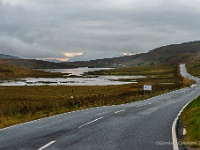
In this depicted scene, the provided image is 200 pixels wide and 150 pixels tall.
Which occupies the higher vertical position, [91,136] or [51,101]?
[91,136]

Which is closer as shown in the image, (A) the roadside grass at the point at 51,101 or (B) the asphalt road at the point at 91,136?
(B) the asphalt road at the point at 91,136

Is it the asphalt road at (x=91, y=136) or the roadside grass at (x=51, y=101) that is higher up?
the asphalt road at (x=91, y=136)

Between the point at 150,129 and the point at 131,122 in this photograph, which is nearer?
the point at 150,129

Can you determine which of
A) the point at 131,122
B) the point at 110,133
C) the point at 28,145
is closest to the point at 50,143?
the point at 28,145

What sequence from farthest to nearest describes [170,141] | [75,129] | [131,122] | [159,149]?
[131,122], [75,129], [170,141], [159,149]

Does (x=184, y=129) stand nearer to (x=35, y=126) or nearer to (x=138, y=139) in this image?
(x=138, y=139)

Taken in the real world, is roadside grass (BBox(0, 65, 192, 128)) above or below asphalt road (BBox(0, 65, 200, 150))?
below

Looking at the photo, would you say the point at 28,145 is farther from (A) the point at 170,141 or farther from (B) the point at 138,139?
(A) the point at 170,141

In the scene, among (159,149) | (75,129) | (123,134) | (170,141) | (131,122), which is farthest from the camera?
(131,122)

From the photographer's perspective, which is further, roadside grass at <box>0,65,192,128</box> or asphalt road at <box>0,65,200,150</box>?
roadside grass at <box>0,65,192,128</box>

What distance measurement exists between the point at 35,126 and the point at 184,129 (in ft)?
24.9

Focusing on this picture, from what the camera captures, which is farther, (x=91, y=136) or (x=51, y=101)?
(x=51, y=101)

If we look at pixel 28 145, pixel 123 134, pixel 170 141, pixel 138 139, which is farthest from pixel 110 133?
pixel 28 145

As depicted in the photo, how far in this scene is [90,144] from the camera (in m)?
11.8
